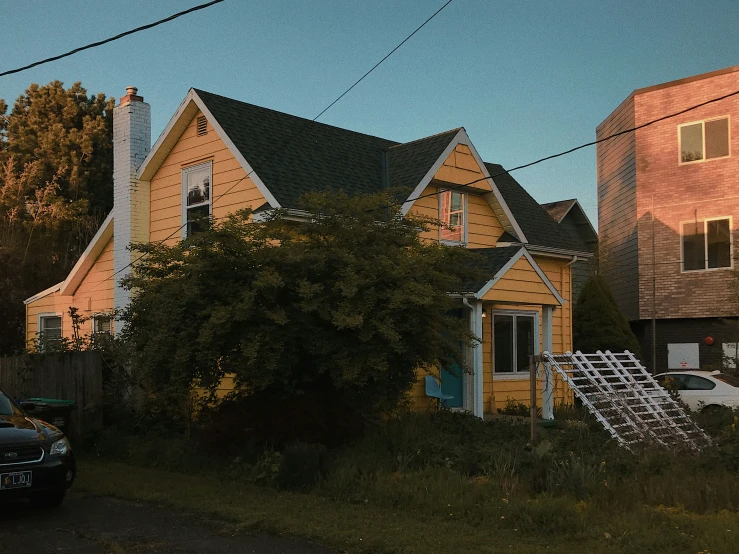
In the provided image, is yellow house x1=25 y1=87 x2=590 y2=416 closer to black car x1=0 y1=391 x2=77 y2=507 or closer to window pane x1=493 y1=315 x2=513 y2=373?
window pane x1=493 y1=315 x2=513 y2=373

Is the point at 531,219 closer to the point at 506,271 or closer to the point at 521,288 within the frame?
the point at 521,288

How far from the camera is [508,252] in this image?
1688cm

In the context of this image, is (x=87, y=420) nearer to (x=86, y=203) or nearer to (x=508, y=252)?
(x=508, y=252)

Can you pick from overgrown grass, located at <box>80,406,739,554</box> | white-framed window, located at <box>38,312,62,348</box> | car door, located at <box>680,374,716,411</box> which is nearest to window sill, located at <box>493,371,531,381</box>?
car door, located at <box>680,374,716,411</box>

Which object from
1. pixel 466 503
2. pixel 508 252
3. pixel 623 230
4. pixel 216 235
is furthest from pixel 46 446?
pixel 623 230

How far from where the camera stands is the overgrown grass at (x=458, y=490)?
7.57 m

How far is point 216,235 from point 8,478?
164 inches

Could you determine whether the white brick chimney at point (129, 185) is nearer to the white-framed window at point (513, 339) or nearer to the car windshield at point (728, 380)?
the white-framed window at point (513, 339)

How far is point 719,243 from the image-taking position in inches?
1006

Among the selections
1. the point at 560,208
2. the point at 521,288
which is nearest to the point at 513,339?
the point at 521,288

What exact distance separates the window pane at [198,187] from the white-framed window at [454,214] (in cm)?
501

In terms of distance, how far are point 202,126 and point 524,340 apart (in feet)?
27.6

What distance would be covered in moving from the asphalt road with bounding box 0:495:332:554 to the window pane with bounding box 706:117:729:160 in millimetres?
21567

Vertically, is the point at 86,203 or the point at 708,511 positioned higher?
the point at 86,203
